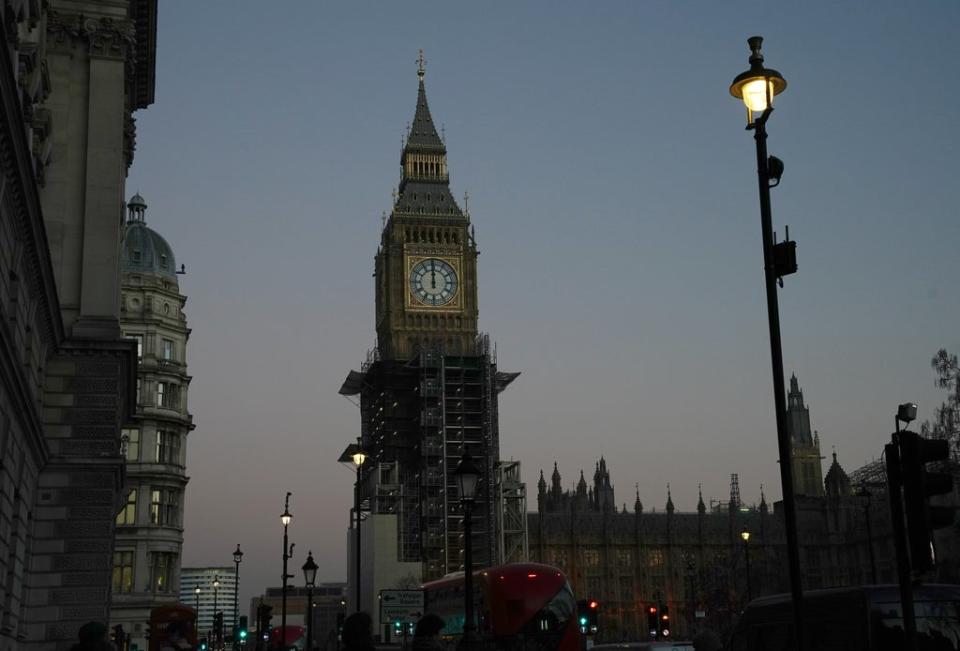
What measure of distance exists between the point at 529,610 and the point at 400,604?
5690 millimetres

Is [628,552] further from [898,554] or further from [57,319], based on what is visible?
[898,554]

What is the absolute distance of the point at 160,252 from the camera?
7238 cm

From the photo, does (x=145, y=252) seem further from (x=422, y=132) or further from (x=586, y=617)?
(x=422, y=132)

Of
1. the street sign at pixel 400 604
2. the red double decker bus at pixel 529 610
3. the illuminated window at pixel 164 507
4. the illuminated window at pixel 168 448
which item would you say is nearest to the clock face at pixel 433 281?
the illuminated window at pixel 168 448

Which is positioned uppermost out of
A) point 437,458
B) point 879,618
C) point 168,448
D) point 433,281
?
point 433,281

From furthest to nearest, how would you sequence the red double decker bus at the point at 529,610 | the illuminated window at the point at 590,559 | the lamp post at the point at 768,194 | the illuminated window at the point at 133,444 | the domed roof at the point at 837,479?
the domed roof at the point at 837,479 < the illuminated window at the point at 590,559 < the illuminated window at the point at 133,444 < the red double decker bus at the point at 529,610 < the lamp post at the point at 768,194

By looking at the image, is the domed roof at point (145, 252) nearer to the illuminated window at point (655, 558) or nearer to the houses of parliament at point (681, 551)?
the houses of parliament at point (681, 551)

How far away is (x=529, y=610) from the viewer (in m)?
35.3

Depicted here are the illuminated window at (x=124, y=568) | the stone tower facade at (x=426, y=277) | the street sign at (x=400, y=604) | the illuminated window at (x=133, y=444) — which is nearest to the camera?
the street sign at (x=400, y=604)

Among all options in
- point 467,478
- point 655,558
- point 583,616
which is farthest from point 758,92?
point 655,558

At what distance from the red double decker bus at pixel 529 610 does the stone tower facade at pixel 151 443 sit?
30.4 meters

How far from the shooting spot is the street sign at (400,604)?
39.0 m

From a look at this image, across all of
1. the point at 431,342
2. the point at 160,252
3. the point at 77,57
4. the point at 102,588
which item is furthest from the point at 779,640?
the point at 431,342

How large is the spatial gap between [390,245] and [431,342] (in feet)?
36.3
